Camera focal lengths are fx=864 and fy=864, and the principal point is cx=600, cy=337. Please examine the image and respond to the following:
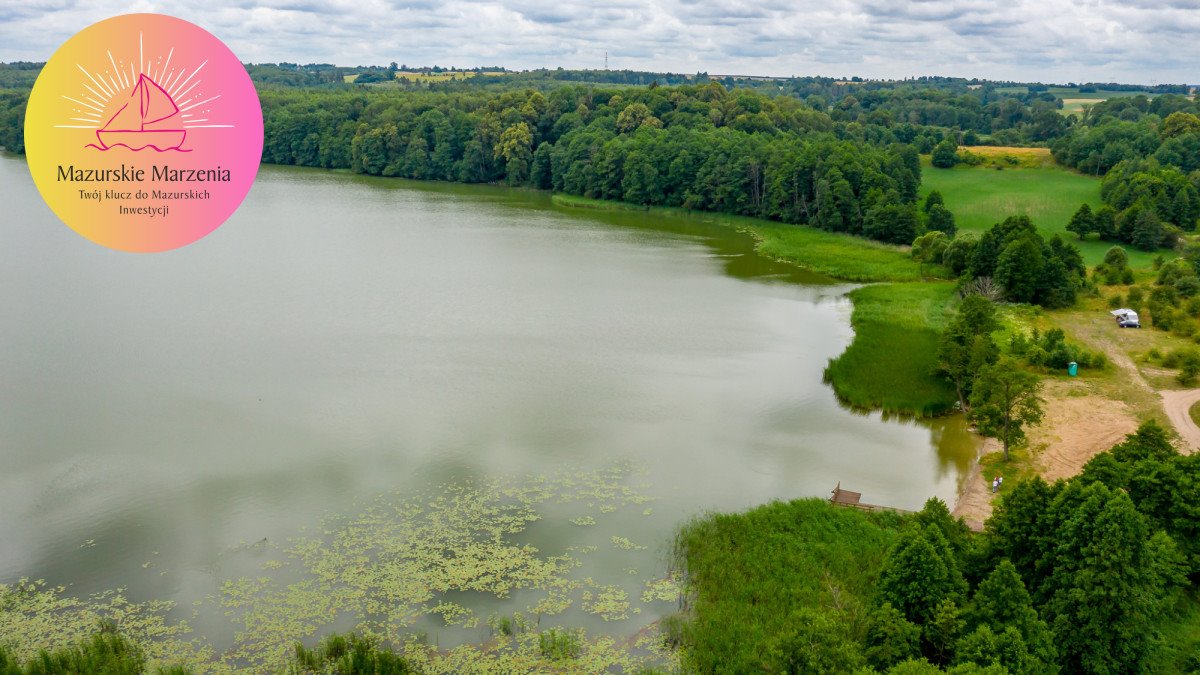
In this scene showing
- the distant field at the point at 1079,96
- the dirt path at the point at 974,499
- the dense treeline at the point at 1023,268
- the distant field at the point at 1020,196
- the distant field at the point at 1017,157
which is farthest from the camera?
the distant field at the point at 1079,96

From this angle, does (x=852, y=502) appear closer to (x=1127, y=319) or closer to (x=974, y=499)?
(x=974, y=499)

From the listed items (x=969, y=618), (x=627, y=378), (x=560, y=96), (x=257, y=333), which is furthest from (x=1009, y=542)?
(x=560, y=96)

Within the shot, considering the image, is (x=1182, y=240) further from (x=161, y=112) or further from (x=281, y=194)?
(x=281, y=194)

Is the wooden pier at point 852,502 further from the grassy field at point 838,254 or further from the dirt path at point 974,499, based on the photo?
the grassy field at point 838,254

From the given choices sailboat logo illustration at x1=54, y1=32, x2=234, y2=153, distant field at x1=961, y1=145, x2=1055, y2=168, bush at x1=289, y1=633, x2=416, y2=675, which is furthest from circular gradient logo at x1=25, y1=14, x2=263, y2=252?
distant field at x1=961, y1=145, x2=1055, y2=168

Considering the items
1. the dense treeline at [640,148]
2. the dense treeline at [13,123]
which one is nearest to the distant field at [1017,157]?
the dense treeline at [640,148]

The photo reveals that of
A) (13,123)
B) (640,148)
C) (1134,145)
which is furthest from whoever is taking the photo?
(13,123)

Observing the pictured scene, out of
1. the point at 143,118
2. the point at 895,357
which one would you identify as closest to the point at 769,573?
the point at 895,357
